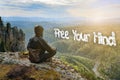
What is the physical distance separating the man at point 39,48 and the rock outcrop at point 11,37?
5196 cm

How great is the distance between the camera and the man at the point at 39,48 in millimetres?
17062

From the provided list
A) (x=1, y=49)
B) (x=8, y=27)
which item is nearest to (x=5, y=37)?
(x=8, y=27)

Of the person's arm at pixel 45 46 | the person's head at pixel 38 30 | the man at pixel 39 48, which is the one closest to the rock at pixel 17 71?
the man at pixel 39 48

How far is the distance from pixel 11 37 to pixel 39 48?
214 feet

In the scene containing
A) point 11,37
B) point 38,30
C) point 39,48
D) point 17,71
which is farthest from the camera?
point 11,37

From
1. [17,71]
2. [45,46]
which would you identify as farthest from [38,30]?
[17,71]

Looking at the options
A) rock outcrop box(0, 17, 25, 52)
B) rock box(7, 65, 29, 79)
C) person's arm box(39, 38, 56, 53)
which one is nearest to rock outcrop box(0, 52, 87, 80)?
rock box(7, 65, 29, 79)

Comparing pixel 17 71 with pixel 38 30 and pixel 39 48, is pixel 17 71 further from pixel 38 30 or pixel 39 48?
pixel 38 30

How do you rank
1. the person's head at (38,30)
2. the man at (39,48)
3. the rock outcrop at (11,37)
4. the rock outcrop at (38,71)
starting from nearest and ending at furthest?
1. the rock outcrop at (38,71)
2. the person's head at (38,30)
3. the man at (39,48)
4. the rock outcrop at (11,37)

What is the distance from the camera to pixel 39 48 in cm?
1720

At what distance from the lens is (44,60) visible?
17.6m

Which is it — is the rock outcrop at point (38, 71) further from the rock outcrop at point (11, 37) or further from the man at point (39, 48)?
the rock outcrop at point (11, 37)

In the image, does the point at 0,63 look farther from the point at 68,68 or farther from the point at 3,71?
the point at 68,68

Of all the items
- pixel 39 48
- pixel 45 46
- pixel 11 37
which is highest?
pixel 45 46
